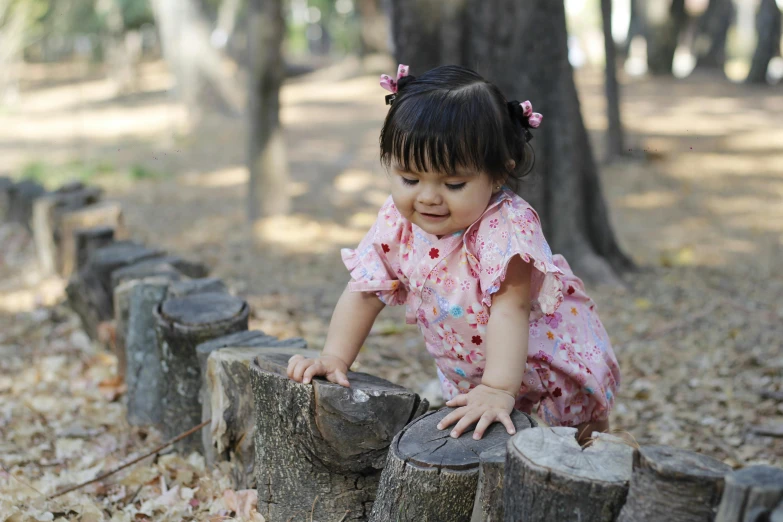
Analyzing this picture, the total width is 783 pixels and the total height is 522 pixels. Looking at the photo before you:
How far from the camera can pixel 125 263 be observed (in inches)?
171

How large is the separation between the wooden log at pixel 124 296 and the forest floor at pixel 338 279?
6.5 inches

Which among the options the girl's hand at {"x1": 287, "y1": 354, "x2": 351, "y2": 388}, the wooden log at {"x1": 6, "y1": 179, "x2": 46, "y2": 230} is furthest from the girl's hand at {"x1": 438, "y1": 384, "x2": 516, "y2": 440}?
→ the wooden log at {"x1": 6, "y1": 179, "x2": 46, "y2": 230}

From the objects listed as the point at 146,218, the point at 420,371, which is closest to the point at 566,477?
the point at 420,371

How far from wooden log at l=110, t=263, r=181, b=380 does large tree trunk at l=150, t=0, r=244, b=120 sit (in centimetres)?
1149

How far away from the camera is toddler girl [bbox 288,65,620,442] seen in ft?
6.70

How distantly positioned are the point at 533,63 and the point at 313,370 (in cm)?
310

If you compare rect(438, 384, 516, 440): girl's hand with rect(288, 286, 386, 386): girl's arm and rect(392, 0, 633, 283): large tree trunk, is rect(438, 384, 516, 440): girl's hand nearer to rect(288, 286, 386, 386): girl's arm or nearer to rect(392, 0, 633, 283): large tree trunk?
rect(288, 286, 386, 386): girl's arm

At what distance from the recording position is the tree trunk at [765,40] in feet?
46.5

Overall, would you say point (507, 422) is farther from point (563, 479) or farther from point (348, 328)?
point (348, 328)

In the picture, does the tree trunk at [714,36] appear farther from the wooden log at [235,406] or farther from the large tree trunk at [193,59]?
the wooden log at [235,406]

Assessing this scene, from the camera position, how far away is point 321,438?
218 cm

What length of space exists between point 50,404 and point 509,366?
8.79 feet

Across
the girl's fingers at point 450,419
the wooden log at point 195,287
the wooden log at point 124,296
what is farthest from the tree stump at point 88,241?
the girl's fingers at point 450,419

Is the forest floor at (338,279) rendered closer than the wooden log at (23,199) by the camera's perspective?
Yes
